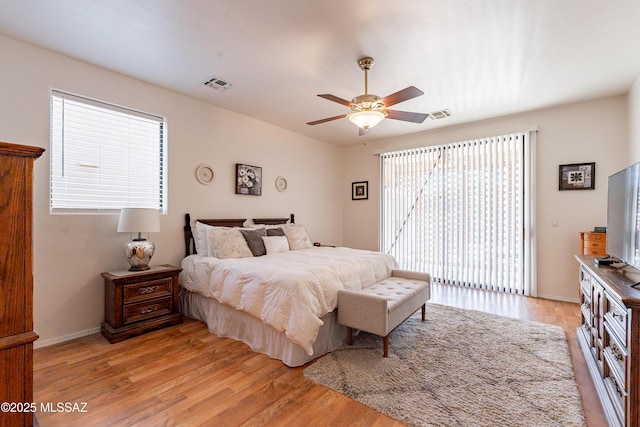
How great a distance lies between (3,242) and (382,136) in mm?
5461

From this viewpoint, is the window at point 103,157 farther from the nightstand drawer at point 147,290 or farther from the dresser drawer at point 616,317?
the dresser drawer at point 616,317

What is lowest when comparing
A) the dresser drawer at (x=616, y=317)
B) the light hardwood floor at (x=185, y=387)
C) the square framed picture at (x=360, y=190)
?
the light hardwood floor at (x=185, y=387)

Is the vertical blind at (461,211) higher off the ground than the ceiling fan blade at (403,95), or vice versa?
the ceiling fan blade at (403,95)

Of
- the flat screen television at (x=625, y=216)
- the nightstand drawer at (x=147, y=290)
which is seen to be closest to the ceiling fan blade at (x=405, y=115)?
the flat screen television at (x=625, y=216)

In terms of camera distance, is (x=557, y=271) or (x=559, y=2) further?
(x=557, y=271)

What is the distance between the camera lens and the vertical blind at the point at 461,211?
4445 mm

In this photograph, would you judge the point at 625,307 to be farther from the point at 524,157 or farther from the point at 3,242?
the point at 524,157

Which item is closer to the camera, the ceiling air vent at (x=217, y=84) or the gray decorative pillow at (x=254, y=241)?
the ceiling air vent at (x=217, y=84)

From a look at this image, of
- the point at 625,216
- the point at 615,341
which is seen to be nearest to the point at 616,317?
the point at 615,341

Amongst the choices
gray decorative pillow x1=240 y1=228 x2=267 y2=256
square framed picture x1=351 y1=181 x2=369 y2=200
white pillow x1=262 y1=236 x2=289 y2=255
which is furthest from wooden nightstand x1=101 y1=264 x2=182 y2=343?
square framed picture x1=351 y1=181 x2=369 y2=200

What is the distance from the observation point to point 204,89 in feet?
11.7

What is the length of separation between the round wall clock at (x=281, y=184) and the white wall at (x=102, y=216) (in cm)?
8

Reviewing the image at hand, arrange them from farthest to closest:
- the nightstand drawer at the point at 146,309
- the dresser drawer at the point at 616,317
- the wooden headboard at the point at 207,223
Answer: the wooden headboard at the point at 207,223 → the nightstand drawer at the point at 146,309 → the dresser drawer at the point at 616,317

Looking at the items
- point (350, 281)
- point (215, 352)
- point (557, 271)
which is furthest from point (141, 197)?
point (557, 271)
